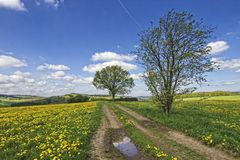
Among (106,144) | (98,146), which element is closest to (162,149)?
(106,144)

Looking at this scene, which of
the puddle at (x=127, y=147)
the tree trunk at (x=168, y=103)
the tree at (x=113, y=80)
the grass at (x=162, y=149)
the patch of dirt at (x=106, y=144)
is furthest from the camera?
the tree at (x=113, y=80)

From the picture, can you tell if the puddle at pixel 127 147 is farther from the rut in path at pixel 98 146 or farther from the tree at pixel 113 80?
the tree at pixel 113 80

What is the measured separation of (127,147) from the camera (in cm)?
1201

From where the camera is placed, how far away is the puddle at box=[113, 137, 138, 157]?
35.4ft

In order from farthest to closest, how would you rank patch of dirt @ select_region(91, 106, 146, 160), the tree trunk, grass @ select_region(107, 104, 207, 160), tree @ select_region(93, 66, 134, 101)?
1. tree @ select_region(93, 66, 134, 101)
2. the tree trunk
3. patch of dirt @ select_region(91, 106, 146, 160)
4. grass @ select_region(107, 104, 207, 160)

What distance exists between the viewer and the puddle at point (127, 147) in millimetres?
10781

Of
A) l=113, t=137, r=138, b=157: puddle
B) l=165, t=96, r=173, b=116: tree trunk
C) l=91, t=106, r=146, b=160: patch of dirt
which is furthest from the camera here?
l=165, t=96, r=173, b=116: tree trunk

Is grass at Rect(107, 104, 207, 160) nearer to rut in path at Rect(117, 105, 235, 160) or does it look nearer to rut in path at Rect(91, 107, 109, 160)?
rut in path at Rect(117, 105, 235, 160)

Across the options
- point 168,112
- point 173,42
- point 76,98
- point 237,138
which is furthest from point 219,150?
point 76,98

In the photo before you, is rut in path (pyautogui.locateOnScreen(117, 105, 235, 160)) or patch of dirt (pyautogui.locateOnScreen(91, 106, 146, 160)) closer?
rut in path (pyautogui.locateOnScreen(117, 105, 235, 160))

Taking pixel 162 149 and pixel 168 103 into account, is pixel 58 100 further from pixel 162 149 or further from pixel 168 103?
pixel 162 149

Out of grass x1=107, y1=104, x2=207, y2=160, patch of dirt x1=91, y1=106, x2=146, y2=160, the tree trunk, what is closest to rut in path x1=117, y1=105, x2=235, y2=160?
grass x1=107, y1=104, x2=207, y2=160

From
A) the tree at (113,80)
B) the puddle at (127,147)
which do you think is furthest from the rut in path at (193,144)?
the tree at (113,80)

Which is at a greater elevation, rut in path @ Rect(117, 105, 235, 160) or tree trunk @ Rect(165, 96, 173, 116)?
tree trunk @ Rect(165, 96, 173, 116)
